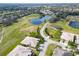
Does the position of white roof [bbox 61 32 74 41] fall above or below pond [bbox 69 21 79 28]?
below

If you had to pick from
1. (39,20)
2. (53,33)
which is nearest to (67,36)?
(53,33)

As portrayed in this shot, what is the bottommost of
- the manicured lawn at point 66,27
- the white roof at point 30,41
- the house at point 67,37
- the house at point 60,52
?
the house at point 60,52

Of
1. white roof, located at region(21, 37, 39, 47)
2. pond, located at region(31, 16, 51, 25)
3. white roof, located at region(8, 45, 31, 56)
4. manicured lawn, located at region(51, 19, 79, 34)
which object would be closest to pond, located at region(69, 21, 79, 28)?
manicured lawn, located at region(51, 19, 79, 34)

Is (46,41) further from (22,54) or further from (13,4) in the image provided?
(13,4)

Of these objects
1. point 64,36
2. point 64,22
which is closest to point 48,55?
point 64,36

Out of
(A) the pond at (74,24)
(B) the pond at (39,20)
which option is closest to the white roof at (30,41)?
(B) the pond at (39,20)

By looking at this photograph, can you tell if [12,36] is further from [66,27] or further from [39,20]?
[66,27]

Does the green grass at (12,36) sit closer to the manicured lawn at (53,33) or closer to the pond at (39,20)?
the pond at (39,20)

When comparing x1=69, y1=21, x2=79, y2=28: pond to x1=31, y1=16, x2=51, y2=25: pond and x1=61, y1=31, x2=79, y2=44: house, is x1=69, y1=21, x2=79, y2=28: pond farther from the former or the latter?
x1=31, y1=16, x2=51, y2=25: pond

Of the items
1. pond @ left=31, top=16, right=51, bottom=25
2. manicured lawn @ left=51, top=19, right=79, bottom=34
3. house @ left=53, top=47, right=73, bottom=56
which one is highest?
pond @ left=31, top=16, right=51, bottom=25

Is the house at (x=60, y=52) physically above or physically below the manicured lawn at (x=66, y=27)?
below
